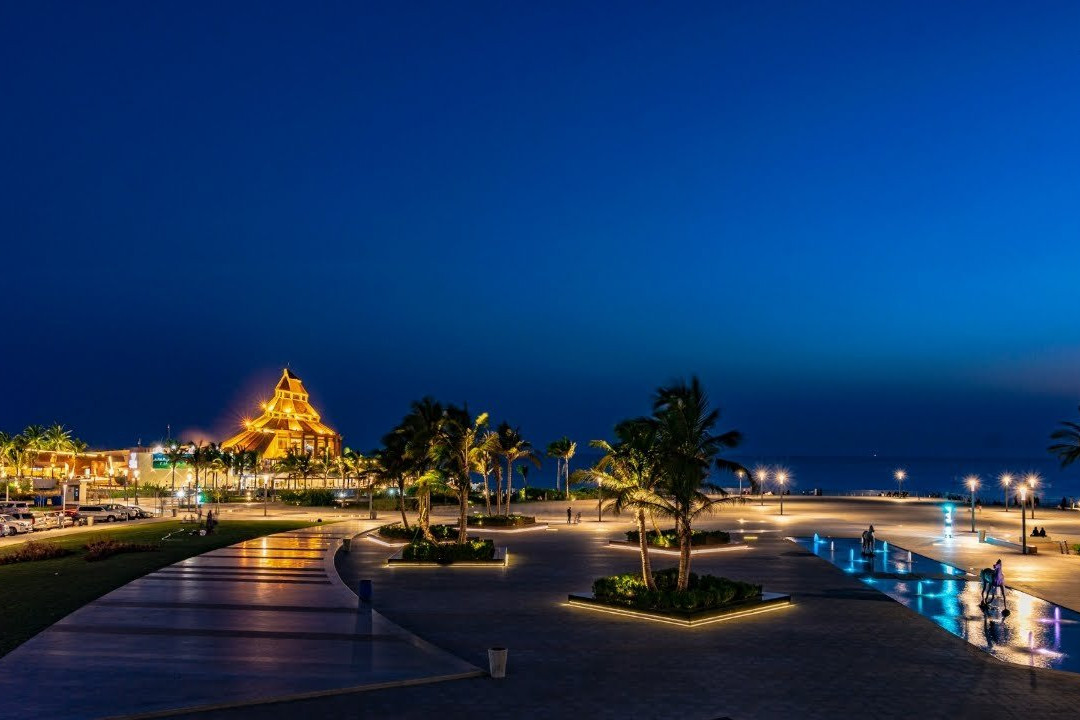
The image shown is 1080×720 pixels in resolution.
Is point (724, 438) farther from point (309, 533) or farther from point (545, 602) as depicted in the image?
point (309, 533)

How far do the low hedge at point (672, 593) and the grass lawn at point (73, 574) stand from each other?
1546 centimetres

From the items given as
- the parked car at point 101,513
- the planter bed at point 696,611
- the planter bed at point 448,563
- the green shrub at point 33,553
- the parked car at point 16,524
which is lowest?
the parked car at point 101,513

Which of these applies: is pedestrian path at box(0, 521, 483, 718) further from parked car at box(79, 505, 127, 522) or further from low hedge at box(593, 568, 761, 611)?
parked car at box(79, 505, 127, 522)

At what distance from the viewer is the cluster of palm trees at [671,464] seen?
80.7ft

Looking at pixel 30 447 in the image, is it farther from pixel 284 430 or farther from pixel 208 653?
pixel 208 653

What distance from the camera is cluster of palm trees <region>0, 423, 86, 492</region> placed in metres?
110

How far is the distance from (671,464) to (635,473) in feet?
7.67

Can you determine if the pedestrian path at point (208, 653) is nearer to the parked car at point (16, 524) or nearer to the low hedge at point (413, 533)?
the low hedge at point (413, 533)

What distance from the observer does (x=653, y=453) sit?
85.5 ft

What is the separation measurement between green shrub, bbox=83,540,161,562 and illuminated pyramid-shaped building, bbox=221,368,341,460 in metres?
142

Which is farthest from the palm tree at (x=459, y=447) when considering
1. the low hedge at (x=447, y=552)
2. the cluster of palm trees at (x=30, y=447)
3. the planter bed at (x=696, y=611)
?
the cluster of palm trees at (x=30, y=447)

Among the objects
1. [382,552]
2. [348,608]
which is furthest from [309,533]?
[348,608]

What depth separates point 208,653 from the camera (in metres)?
18.8

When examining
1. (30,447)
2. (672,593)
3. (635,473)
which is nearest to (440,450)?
(635,473)
